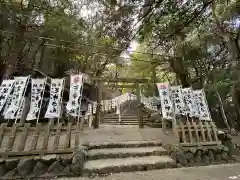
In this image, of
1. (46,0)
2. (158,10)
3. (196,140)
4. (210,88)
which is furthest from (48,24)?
(210,88)

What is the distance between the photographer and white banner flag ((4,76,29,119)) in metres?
5.66

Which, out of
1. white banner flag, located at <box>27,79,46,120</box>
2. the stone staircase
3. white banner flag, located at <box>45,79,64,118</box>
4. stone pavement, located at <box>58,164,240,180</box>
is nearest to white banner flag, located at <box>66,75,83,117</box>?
white banner flag, located at <box>45,79,64,118</box>

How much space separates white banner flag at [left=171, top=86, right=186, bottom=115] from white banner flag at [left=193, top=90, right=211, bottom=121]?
595 millimetres

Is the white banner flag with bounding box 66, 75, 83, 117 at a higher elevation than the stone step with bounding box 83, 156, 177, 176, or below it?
higher

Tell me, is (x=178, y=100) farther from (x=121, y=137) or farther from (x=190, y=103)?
(x=121, y=137)

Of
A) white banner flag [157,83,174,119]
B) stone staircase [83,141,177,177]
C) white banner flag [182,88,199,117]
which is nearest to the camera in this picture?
stone staircase [83,141,177,177]

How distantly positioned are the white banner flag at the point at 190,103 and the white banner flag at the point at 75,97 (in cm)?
396

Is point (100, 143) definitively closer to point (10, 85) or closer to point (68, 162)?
point (68, 162)

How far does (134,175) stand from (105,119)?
915 centimetres

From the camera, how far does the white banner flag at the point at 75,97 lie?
6465mm

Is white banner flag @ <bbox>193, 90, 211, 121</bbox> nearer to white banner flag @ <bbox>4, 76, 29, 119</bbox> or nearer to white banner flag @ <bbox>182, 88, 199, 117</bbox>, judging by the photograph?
white banner flag @ <bbox>182, 88, 199, 117</bbox>

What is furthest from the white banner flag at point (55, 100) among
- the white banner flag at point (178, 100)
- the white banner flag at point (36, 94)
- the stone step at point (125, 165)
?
the white banner flag at point (178, 100)

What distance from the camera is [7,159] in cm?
418

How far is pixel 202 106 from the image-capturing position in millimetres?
6711
